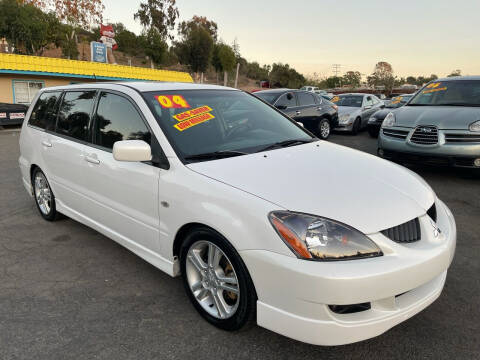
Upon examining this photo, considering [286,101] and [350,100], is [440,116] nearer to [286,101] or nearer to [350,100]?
[286,101]

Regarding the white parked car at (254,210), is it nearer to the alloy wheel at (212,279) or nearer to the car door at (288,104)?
the alloy wheel at (212,279)

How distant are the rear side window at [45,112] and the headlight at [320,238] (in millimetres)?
3261

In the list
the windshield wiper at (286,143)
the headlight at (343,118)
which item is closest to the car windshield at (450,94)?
the windshield wiper at (286,143)

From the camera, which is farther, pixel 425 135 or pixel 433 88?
pixel 433 88

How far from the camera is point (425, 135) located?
5.95m

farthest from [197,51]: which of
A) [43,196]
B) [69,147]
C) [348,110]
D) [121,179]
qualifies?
[121,179]

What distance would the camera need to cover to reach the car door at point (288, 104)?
989 cm

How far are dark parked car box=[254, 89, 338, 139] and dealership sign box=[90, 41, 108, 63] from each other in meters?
18.0

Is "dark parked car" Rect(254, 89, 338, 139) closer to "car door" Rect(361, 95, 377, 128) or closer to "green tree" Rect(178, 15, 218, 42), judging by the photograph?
"car door" Rect(361, 95, 377, 128)

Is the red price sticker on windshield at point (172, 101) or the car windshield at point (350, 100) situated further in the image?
the car windshield at point (350, 100)

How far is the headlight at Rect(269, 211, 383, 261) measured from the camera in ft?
6.40

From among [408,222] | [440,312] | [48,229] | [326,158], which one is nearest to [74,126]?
[48,229]

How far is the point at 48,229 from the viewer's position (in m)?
4.28

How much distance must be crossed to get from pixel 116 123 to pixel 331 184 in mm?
1931
